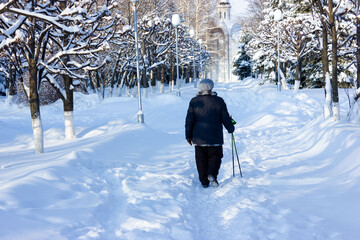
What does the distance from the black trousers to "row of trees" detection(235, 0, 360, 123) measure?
601 cm

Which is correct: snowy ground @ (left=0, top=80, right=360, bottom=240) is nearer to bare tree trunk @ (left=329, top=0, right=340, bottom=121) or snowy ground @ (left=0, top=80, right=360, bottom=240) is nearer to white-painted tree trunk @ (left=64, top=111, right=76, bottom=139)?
bare tree trunk @ (left=329, top=0, right=340, bottom=121)

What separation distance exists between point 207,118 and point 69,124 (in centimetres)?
844

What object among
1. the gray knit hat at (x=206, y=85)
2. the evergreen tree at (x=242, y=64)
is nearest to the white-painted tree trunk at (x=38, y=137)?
the gray knit hat at (x=206, y=85)

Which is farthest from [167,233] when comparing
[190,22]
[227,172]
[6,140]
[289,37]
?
[190,22]

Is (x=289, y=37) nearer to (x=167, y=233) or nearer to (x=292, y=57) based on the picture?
(x=292, y=57)

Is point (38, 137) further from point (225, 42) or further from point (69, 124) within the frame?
point (225, 42)

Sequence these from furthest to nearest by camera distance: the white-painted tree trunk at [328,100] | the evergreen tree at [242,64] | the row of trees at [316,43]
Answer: the evergreen tree at [242,64]
the white-painted tree trunk at [328,100]
the row of trees at [316,43]

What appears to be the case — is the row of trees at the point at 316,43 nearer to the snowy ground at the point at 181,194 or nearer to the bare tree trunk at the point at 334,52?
the bare tree trunk at the point at 334,52

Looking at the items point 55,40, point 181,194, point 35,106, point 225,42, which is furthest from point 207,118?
point 225,42

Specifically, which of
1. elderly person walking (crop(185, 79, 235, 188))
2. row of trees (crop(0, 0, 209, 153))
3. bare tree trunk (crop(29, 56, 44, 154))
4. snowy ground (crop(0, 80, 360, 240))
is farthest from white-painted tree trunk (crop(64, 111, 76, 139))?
elderly person walking (crop(185, 79, 235, 188))

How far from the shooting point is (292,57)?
2534cm

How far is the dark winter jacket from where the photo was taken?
17.2ft

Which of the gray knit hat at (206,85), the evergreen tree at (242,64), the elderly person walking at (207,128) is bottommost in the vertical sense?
the elderly person walking at (207,128)

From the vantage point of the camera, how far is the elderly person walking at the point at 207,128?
523cm
